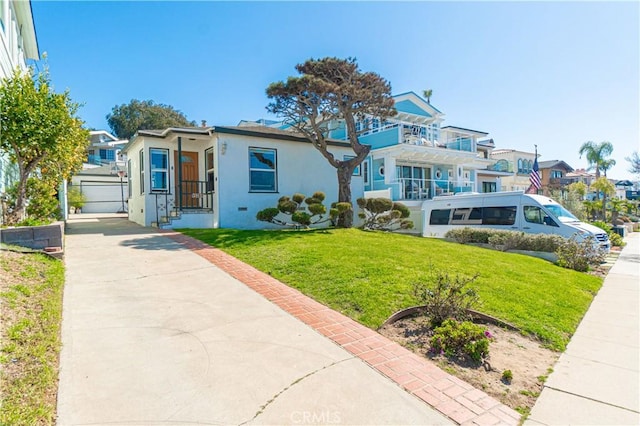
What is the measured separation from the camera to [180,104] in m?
51.1

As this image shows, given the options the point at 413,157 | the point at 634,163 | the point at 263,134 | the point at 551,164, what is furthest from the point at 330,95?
the point at 551,164

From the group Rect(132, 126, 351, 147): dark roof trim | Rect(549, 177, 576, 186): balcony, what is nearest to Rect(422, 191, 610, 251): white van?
Rect(132, 126, 351, 147): dark roof trim

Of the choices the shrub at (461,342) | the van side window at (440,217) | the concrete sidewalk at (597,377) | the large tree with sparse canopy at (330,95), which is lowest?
the concrete sidewalk at (597,377)

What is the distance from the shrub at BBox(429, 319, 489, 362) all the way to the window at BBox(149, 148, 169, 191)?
1278cm

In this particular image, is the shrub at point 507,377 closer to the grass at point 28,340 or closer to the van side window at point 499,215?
the grass at point 28,340

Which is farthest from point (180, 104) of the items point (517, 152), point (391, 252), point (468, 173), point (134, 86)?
point (391, 252)

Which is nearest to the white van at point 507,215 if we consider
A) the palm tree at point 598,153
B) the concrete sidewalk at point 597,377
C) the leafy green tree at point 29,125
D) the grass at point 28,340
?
the concrete sidewalk at point 597,377

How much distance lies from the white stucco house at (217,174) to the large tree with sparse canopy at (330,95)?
63.6 inches

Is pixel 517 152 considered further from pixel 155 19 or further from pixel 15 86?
pixel 15 86

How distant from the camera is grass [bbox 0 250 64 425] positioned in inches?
96.0

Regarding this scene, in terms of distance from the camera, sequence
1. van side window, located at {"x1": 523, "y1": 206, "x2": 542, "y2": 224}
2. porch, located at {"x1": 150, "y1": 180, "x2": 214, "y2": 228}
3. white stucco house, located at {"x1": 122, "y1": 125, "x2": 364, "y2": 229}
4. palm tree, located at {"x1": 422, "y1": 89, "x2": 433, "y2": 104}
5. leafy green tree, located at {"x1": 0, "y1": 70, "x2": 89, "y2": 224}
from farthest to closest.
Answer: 1. palm tree, located at {"x1": 422, "y1": 89, "x2": 433, "y2": 104}
2. white stucco house, located at {"x1": 122, "y1": 125, "x2": 364, "y2": 229}
3. porch, located at {"x1": 150, "y1": 180, "x2": 214, "y2": 228}
4. van side window, located at {"x1": 523, "y1": 206, "x2": 542, "y2": 224}
5. leafy green tree, located at {"x1": 0, "y1": 70, "x2": 89, "y2": 224}

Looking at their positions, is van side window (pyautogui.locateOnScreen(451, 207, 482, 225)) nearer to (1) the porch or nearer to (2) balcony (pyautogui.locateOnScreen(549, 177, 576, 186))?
(1) the porch

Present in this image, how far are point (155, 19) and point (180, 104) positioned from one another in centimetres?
4443

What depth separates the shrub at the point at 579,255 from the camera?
937 cm
